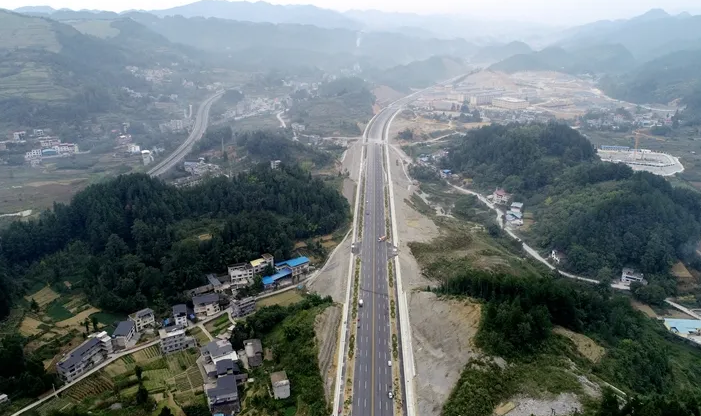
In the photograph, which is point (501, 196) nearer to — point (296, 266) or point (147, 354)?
point (296, 266)

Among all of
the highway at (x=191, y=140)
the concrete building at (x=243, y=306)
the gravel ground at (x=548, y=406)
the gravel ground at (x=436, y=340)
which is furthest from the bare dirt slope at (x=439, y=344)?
the highway at (x=191, y=140)

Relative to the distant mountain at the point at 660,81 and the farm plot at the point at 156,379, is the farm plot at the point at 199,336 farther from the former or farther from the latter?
the distant mountain at the point at 660,81

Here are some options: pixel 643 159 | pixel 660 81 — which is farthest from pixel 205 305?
pixel 660 81

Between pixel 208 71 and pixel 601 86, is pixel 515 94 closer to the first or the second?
pixel 601 86

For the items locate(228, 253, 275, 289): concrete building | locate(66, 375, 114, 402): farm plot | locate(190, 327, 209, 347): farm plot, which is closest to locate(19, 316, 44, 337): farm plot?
locate(66, 375, 114, 402): farm plot

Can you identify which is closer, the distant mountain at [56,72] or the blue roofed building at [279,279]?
the blue roofed building at [279,279]

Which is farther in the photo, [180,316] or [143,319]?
[180,316]

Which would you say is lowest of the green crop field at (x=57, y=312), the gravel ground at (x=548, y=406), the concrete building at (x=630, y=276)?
the concrete building at (x=630, y=276)
